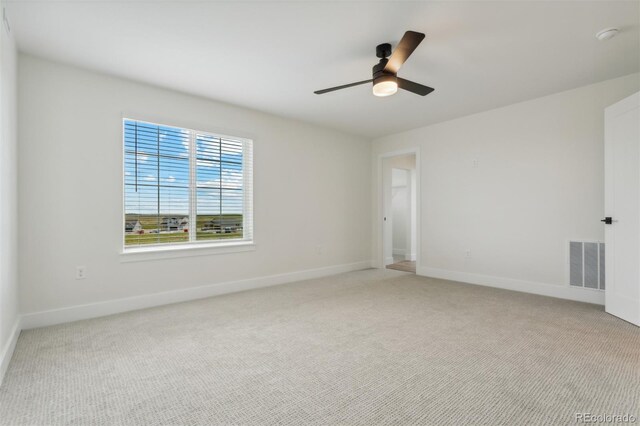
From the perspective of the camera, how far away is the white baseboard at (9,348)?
1978mm

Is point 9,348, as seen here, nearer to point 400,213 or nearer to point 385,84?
point 385,84

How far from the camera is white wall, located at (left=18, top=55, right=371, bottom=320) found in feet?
9.36

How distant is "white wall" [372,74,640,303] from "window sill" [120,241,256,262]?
3034 mm

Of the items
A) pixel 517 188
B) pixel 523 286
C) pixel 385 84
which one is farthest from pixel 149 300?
pixel 517 188

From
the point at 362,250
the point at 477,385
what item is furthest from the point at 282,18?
the point at 362,250

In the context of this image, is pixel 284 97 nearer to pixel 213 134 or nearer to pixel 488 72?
pixel 213 134

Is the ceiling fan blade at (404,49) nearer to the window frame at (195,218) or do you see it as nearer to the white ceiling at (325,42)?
the white ceiling at (325,42)

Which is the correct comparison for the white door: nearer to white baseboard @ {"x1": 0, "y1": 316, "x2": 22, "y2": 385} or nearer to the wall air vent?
the wall air vent

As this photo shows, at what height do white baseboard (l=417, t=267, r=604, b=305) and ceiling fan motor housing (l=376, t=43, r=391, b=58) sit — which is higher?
ceiling fan motor housing (l=376, t=43, r=391, b=58)

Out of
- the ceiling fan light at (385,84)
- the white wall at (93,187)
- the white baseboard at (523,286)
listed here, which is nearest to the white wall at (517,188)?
the white baseboard at (523,286)

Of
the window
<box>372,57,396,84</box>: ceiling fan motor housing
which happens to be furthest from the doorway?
<box>372,57,396,84</box>: ceiling fan motor housing

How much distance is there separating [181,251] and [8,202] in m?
1.63

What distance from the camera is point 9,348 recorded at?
2.23 metres

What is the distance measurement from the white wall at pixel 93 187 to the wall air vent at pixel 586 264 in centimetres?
382
